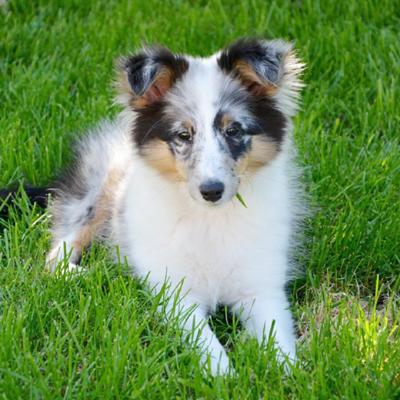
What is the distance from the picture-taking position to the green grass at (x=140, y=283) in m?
3.26

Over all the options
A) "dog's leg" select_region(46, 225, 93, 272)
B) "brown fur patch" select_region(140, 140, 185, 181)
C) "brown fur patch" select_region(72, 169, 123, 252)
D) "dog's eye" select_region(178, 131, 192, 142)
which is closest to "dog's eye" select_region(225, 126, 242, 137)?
"dog's eye" select_region(178, 131, 192, 142)

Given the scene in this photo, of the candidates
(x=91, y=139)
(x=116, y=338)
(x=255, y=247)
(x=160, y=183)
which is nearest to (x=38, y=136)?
(x=91, y=139)

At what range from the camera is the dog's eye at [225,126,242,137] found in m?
3.72

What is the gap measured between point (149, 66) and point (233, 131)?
0.46 metres

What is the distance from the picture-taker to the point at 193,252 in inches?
158

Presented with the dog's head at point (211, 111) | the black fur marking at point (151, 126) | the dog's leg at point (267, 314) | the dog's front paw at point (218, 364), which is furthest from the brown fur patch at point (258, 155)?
the dog's front paw at point (218, 364)

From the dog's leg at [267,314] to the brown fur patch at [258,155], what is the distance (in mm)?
607

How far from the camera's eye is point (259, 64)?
3.75 metres

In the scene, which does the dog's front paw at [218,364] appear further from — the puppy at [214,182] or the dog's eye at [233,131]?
the dog's eye at [233,131]

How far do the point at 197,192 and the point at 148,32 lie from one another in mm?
3155

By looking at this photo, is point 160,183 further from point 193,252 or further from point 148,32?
point 148,32

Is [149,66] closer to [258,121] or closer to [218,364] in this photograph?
[258,121]

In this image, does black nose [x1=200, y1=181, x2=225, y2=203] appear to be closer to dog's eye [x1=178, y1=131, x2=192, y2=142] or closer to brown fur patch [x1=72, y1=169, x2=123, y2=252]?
dog's eye [x1=178, y1=131, x2=192, y2=142]

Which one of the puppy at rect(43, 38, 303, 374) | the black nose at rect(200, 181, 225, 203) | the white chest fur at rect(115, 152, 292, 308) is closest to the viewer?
the black nose at rect(200, 181, 225, 203)
